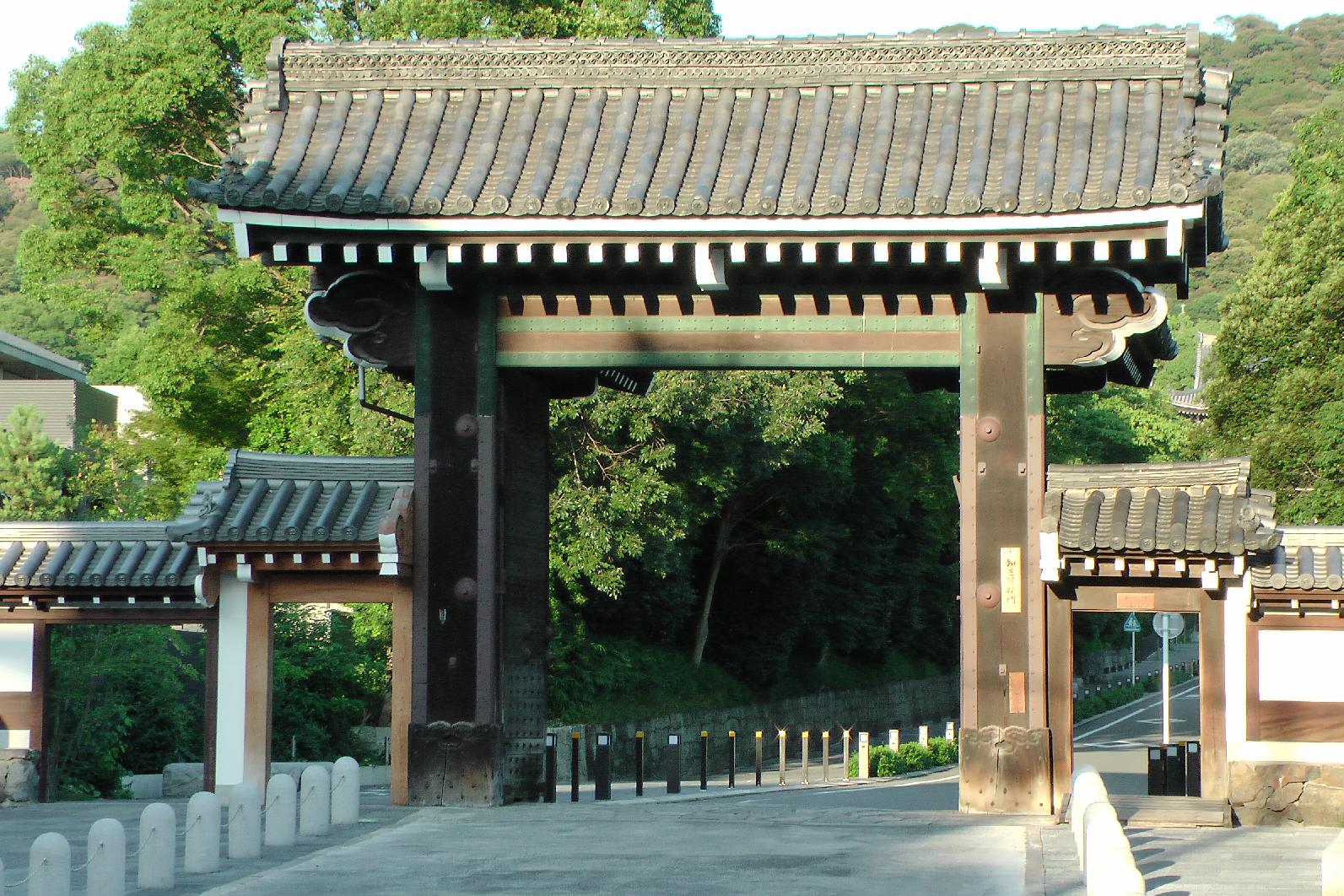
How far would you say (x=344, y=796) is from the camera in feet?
49.4

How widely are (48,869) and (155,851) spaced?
1381 mm

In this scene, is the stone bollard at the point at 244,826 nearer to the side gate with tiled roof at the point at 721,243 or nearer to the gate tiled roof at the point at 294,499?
the side gate with tiled roof at the point at 721,243

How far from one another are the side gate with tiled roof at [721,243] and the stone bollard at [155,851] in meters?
5.04

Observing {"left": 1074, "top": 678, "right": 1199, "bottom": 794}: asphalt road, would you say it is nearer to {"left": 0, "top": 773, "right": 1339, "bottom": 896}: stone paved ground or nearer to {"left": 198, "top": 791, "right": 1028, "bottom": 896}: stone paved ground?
{"left": 0, "top": 773, "right": 1339, "bottom": 896}: stone paved ground

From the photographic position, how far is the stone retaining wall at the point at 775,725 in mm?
38125

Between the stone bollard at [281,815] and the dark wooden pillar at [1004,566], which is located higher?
the dark wooden pillar at [1004,566]

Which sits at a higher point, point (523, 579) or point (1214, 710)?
point (523, 579)

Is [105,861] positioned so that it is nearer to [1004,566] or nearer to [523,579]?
[523,579]

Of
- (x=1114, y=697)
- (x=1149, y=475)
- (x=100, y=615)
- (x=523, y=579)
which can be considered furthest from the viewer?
(x=1114, y=697)

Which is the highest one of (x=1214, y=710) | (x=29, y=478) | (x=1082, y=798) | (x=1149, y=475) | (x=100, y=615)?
(x=29, y=478)

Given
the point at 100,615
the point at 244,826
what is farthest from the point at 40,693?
the point at 244,826

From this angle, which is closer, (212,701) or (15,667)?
(212,701)

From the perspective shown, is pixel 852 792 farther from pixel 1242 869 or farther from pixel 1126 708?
pixel 1126 708

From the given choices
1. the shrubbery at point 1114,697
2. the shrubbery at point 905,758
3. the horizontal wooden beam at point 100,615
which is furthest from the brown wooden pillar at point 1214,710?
the shrubbery at point 1114,697
